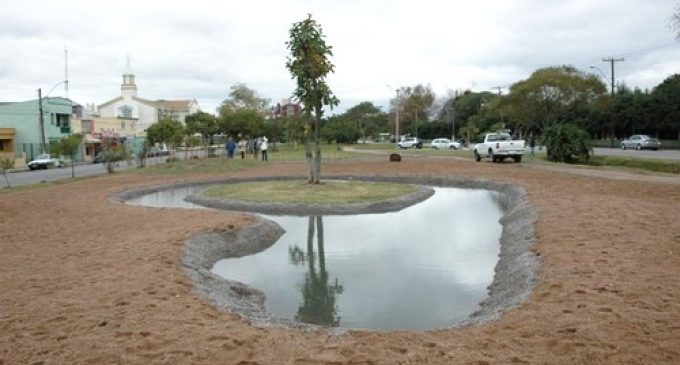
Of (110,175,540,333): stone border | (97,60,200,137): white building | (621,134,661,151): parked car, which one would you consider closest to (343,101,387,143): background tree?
(97,60,200,137): white building

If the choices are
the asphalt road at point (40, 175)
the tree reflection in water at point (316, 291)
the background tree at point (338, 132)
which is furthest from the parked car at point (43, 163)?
the tree reflection in water at point (316, 291)

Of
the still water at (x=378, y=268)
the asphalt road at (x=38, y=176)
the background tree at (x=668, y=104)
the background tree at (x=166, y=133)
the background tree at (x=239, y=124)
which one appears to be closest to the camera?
the still water at (x=378, y=268)

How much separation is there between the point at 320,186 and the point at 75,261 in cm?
1432

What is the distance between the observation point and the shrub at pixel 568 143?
38.7 meters

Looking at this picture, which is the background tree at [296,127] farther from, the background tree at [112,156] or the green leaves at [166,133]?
the green leaves at [166,133]

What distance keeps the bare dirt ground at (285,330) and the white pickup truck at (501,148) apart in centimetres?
2319

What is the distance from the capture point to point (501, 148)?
37.1 metres

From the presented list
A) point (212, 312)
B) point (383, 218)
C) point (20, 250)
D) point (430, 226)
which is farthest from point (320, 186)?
point (212, 312)

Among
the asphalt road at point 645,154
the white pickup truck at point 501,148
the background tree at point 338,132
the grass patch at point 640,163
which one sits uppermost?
the background tree at point 338,132

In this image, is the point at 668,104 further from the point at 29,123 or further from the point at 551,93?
the point at 29,123

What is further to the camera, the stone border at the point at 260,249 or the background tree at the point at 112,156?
the background tree at the point at 112,156

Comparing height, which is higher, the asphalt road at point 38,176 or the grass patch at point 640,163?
the grass patch at point 640,163

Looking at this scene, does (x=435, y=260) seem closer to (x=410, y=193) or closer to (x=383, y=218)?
(x=383, y=218)

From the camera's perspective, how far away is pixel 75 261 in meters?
10.4
